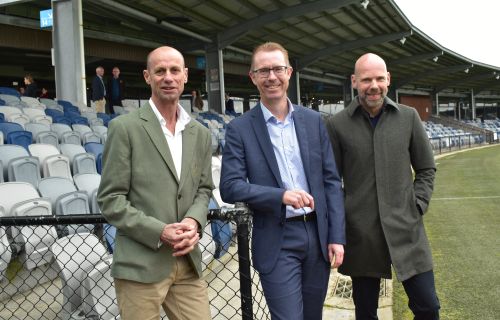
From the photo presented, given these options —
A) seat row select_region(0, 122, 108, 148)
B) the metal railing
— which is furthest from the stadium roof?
seat row select_region(0, 122, 108, 148)

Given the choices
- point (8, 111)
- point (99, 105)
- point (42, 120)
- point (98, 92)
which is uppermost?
point (98, 92)

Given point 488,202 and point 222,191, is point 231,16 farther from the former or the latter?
point 222,191

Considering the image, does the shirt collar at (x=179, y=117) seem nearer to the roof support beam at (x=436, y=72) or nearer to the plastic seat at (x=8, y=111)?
the plastic seat at (x=8, y=111)

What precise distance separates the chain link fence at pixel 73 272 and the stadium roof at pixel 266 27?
12.0 meters

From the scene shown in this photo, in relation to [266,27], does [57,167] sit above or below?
below

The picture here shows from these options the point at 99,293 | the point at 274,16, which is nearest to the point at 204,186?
the point at 99,293

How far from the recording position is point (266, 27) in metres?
20.3

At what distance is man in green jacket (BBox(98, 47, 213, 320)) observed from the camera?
74.7 inches

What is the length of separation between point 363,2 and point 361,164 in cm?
1507

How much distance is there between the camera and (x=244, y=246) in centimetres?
214

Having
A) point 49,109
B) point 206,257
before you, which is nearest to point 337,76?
point 49,109

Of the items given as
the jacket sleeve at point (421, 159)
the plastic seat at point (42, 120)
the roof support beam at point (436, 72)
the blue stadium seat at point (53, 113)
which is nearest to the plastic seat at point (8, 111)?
the plastic seat at point (42, 120)

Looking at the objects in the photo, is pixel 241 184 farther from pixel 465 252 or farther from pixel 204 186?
pixel 465 252

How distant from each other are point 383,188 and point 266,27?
19.0m
